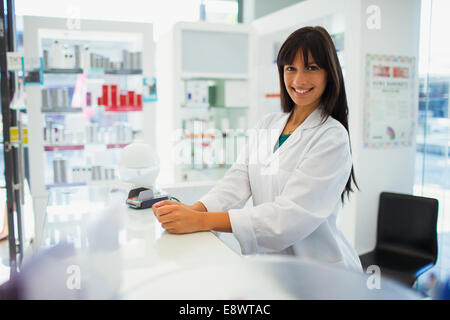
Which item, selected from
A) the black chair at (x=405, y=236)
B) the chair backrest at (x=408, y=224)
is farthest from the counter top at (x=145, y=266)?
the chair backrest at (x=408, y=224)

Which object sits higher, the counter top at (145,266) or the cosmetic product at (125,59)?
the cosmetic product at (125,59)

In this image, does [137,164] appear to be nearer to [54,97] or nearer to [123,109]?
[123,109]

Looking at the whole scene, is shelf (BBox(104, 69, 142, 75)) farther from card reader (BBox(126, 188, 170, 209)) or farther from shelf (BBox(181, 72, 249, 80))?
card reader (BBox(126, 188, 170, 209))

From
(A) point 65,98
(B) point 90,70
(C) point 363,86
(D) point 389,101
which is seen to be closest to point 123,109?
(B) point 90,70

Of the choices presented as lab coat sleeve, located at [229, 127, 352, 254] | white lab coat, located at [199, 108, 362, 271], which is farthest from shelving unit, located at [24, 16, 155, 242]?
lab coat sleeve, located at [229, 127, 352, 254]

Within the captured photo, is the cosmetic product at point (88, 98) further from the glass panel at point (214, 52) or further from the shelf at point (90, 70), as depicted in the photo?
the glass panel at point (214, 52)

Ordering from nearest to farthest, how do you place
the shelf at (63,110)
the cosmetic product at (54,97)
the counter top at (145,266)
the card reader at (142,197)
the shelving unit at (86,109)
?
the counter top at (145,266), the card reader at (142,197), the shelving unit at (86,109), the shelf at (63,110), the cosmetic product at (54,97)

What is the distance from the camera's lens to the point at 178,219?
1.25 m

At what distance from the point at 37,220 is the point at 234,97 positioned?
2410mm

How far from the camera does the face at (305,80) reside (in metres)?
1.30

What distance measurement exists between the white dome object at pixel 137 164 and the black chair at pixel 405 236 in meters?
1.71

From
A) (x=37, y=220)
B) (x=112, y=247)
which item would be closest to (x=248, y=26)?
(x=37, y=220)

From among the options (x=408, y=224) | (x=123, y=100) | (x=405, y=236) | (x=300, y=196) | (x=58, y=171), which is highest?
(x=123, y=100)

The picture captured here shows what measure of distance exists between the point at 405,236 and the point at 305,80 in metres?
2.33
